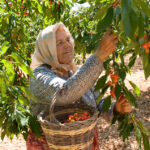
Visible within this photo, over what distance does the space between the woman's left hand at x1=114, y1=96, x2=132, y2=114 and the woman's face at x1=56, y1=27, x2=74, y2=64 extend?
1.92 ft

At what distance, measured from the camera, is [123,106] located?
4.97 feet

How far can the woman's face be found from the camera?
5.62 ft

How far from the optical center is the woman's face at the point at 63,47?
1.71 m

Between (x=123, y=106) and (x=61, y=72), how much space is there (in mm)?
620

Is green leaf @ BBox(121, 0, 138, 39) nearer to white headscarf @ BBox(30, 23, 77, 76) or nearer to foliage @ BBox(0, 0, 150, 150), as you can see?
foliage @ BBox(0, 0, 150, 150)

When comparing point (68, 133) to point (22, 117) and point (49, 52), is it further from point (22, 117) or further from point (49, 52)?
point (49, 52)

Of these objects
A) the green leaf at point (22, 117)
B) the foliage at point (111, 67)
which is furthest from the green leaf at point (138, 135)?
the green leaf at point (22, 117)

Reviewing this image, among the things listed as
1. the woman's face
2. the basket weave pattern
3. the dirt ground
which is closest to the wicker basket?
the basket weave pattern

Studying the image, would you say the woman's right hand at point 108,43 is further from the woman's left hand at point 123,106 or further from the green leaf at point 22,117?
the green leaf at point 22,117

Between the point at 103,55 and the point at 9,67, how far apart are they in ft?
1.97

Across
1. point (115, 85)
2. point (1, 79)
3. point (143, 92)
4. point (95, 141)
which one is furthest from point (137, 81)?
point (1, 79)

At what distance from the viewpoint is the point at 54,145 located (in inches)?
51.5

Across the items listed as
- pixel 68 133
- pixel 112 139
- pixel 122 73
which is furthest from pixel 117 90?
pixel 112 139

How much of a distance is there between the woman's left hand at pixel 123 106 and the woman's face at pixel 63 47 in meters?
0.59
